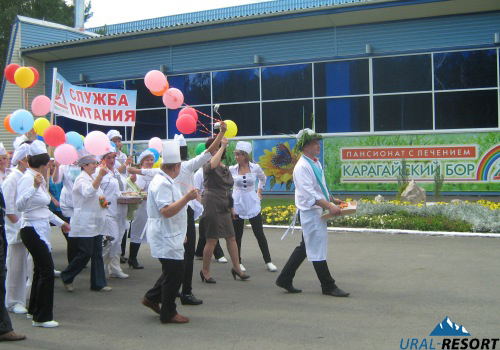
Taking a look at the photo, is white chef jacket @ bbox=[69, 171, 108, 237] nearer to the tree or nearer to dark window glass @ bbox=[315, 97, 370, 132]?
dark window glass @ bbox=[315, 97, 370, 132]

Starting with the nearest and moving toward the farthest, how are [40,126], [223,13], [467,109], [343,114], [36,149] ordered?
1. [36,149]
2. [40,126]
3. [467,109]
4. [343,114]
5. [223,13]

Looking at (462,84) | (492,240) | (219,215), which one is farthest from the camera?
(462,84)

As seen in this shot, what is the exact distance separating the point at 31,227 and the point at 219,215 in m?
2.65

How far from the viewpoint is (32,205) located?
21.1 ft

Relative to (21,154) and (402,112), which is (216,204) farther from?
(402,112)

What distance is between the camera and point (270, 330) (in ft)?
19.6

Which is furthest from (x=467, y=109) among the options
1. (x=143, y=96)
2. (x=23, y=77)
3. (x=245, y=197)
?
A: (x=23, y=77)

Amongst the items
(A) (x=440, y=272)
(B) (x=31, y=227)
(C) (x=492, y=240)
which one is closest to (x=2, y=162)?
(B) (x=31, y=227)

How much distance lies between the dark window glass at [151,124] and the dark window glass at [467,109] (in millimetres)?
10477

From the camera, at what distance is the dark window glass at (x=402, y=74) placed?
60.8 feet

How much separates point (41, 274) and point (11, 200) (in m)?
0.98

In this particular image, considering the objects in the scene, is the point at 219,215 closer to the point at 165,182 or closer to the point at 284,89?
the point at 165,182

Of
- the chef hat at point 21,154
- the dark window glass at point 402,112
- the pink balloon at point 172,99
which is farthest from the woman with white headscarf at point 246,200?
the dark window glass at point 402,112

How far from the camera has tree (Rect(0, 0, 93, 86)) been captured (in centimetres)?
4084
